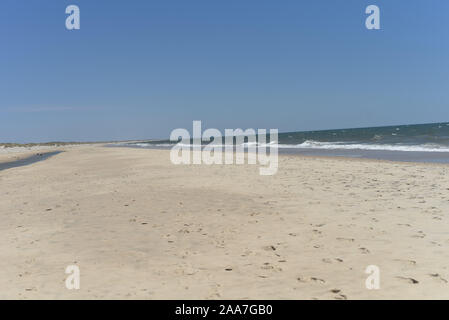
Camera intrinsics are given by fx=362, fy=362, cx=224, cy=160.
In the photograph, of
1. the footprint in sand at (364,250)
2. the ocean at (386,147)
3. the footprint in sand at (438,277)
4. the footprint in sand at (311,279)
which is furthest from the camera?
the ocean at (386,147)

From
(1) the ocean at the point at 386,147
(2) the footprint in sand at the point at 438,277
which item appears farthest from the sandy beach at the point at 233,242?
(1) the ocean at the point at 386,147

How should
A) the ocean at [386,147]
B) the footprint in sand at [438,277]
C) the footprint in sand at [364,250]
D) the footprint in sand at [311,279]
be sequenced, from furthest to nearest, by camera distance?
the ocean at [386,147]
the footprint in sand at [364,250]
the footprint in sand at [311,279]
the footprint in sand at [438,277]

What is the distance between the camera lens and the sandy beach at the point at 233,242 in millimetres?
4961

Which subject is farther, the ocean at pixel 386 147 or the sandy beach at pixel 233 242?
the ocean at pixel 386 147

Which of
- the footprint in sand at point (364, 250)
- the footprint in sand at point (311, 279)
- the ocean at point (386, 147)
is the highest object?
the ocean at point (386, 147)

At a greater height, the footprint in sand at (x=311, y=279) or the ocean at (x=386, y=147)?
the ocean at (x=386, y=147)

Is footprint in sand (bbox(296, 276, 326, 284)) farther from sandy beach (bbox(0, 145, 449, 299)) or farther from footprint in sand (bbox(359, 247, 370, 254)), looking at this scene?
footprint in sand (bbox(359, 247, 370, 254))

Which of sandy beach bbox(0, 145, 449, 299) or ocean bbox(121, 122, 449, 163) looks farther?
ocean bbox(121, 122, 449, 163)

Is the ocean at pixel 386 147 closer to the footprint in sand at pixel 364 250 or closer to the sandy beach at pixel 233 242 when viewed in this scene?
the sandy beach at pixel 233 242

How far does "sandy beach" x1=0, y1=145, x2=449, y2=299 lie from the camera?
16.3ft

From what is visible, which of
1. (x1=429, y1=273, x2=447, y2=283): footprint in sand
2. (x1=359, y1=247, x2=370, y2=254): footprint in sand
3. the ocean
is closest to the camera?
(x1=429, y1=273, x2=447, y2=283): footprint in sand

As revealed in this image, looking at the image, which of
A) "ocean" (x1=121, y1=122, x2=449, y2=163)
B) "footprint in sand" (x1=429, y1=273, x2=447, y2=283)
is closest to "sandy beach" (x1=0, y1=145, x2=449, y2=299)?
"footprint in sand" (x1=429, y1=273, x2=447, y2=283)
